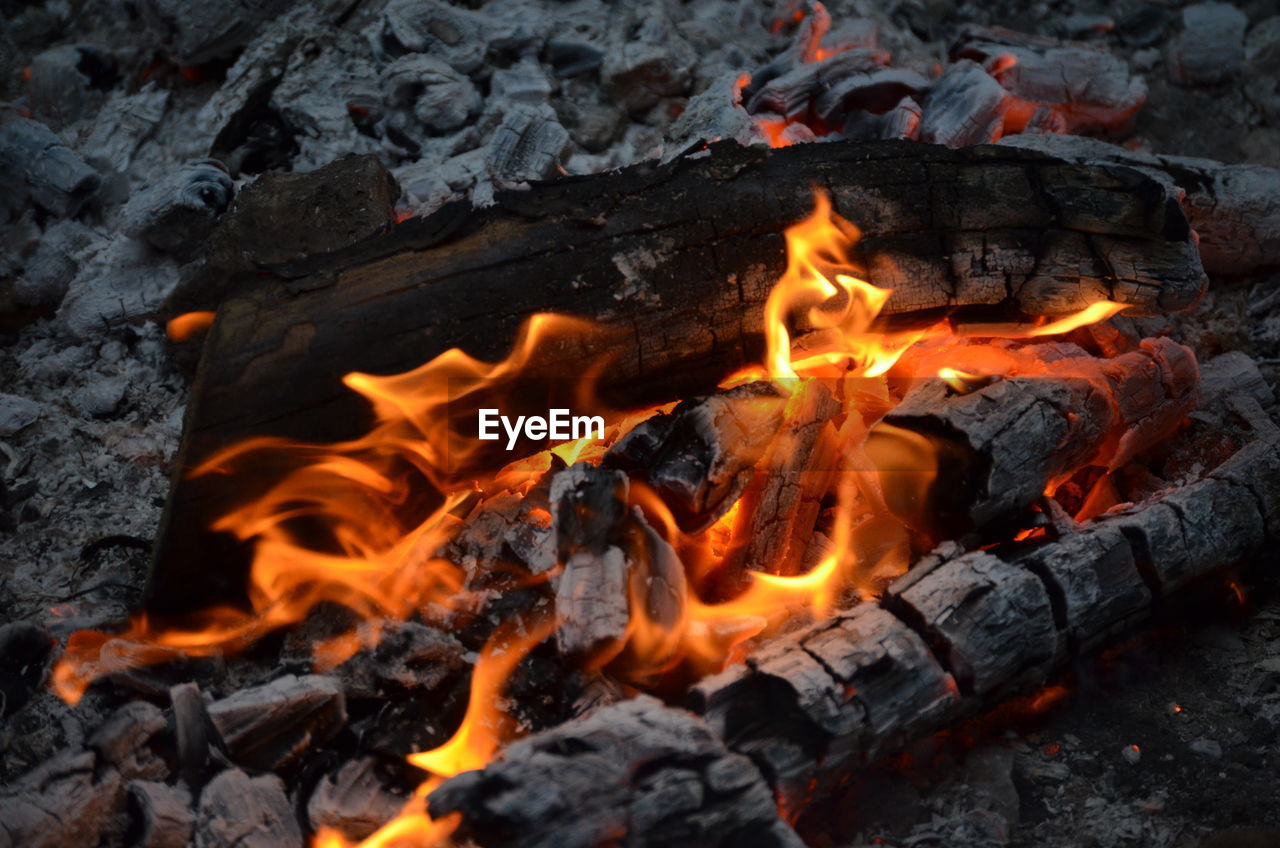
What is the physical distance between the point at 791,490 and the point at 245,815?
1816 millimetres

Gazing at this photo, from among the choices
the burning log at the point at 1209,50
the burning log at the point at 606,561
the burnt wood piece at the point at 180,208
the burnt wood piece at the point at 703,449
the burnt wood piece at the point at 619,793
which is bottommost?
the burnt wood piece at the point at 619,793

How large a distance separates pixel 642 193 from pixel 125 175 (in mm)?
2795

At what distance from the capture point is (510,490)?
316cm

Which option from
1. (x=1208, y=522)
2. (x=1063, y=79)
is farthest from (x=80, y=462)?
(x=1063, y=79)

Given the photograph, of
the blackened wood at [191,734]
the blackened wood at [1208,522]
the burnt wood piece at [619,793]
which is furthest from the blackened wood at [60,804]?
the blackened wood at [1208,522]

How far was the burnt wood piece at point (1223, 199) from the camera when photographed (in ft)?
12.5

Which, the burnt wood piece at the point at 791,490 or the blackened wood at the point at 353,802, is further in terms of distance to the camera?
the burnt wood piece at the point at 791,490

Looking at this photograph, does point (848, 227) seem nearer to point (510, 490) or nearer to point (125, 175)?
point (510, 490)

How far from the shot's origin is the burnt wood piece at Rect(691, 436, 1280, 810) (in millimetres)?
2275

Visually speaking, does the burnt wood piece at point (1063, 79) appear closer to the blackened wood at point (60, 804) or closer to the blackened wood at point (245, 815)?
the blackened wood at point (245, 815)

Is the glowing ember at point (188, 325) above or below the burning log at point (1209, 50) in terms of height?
below

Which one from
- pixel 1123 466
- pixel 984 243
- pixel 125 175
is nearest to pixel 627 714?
pixel 984 243

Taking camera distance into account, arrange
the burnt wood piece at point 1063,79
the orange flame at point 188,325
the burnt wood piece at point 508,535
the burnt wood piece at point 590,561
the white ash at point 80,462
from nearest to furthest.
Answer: the burnt wood piece at point 590,561 < the burnt wood piece at point 508,535 < the white ash at point 80,462 < the orange flame at point 188,325 < the burnt wood piece at point 1063,79

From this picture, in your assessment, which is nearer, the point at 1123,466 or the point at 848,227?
the point at 848,227
